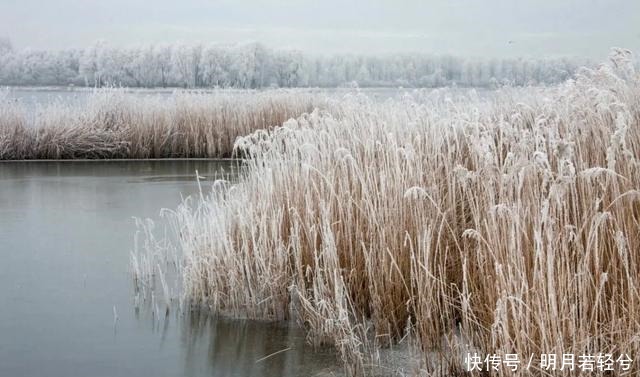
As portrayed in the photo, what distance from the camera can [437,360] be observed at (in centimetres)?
317

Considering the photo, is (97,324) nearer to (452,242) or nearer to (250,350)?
(250,350)

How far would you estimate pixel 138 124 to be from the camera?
45.0 ft

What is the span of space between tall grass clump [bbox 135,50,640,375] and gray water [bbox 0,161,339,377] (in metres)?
0.26

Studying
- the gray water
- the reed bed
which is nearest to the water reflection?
the gray water

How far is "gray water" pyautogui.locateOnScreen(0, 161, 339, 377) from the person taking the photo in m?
3.63

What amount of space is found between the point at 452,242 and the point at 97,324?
2.10 metres

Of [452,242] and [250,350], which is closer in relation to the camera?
[250,350]

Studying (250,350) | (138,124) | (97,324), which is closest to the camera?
(250,350)

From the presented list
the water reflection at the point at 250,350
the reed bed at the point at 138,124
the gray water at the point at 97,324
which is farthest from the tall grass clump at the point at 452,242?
the reed bed at the point at 138,124

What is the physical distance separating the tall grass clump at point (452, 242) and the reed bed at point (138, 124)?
877 cm

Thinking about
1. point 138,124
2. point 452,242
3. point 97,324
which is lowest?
point 97,324

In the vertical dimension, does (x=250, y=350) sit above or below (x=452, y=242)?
below

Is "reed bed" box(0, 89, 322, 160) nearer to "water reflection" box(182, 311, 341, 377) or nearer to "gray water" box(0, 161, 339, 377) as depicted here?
"gray water" box(0, 161, 339, 377)

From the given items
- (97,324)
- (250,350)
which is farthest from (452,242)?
(97,324)
